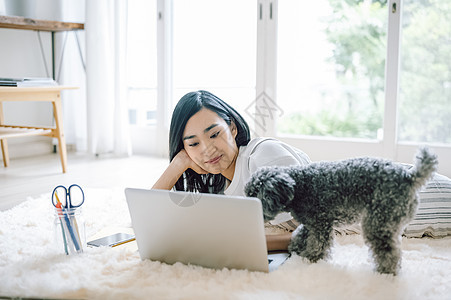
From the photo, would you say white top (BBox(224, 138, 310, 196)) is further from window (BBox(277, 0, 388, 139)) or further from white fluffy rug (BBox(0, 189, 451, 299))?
window (BBox(277, 0, 388, 139))

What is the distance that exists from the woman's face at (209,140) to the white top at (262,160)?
52 millimetres

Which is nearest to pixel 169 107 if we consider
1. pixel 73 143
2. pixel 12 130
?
pixel 73 143

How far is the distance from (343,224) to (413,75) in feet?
7.35

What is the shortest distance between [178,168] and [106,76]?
8.00ft

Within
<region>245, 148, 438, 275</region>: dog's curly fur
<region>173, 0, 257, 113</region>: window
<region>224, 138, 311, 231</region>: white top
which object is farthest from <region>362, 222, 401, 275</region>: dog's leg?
<region>173, 0, 257, 113</region>: window

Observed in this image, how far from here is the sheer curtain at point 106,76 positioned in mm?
3830

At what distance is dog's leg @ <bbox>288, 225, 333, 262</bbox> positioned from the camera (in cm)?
116

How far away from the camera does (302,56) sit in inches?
142

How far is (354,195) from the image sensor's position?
3.56 feet

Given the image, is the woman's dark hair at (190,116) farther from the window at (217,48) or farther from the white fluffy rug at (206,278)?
the window at (217,48)

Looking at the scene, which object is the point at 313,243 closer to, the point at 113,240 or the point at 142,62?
the point at 113,240

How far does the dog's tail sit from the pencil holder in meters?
0.90

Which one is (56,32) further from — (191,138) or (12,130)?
(191,138)

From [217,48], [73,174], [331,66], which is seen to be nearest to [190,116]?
[73,174]
